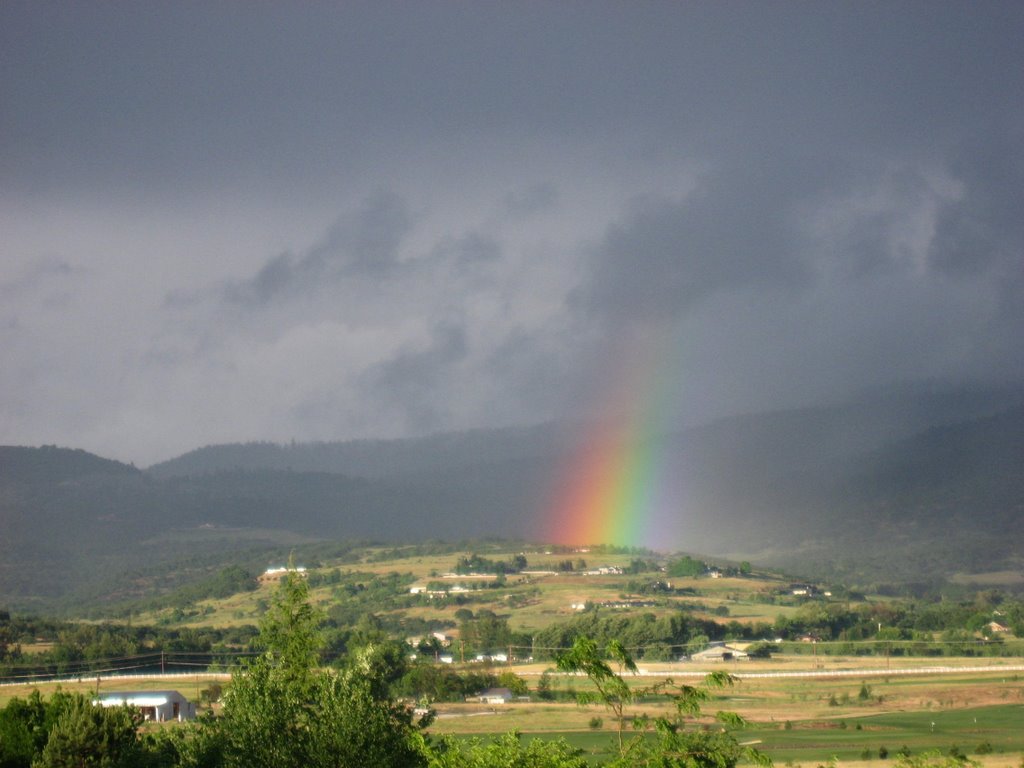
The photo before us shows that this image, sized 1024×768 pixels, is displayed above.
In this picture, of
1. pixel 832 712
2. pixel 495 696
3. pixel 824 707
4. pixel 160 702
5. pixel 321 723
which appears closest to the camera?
pixel 321 723

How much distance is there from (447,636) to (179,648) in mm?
48853

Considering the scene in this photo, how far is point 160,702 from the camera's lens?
92.8m

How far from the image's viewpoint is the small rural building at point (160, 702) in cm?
8931

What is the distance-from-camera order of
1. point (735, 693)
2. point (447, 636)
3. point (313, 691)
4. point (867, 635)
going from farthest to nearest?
point (447, 636) → point (867, 635) → point (735, 693) → point (313, 691)

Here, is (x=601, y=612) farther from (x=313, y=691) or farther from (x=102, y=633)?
(x=313, y=691)

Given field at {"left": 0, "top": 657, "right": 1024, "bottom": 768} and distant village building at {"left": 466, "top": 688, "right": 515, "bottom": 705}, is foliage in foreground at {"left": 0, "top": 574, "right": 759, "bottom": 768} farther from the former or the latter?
distant village building at {"left": 466, "top": 688, "right": 515, "bottom": 705}

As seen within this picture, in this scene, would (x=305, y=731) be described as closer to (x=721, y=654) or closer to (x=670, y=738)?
(x=670, y=738)

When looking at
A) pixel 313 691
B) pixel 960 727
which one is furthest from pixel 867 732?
pixel 313 691

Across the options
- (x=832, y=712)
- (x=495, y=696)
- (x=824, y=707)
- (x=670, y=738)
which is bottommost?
(x=832, y=712)

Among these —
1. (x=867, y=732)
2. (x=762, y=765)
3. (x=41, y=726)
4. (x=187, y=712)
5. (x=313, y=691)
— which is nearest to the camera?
(x=762, y=765)

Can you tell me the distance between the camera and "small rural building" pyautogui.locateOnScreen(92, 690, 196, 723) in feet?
293

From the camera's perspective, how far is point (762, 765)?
93.1 feet

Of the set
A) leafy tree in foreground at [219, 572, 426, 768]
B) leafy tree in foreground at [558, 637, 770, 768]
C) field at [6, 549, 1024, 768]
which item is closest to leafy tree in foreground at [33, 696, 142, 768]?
leafy tree in foreground at [219, 572, 426, 768]

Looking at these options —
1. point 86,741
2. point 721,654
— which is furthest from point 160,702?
point 721,654
